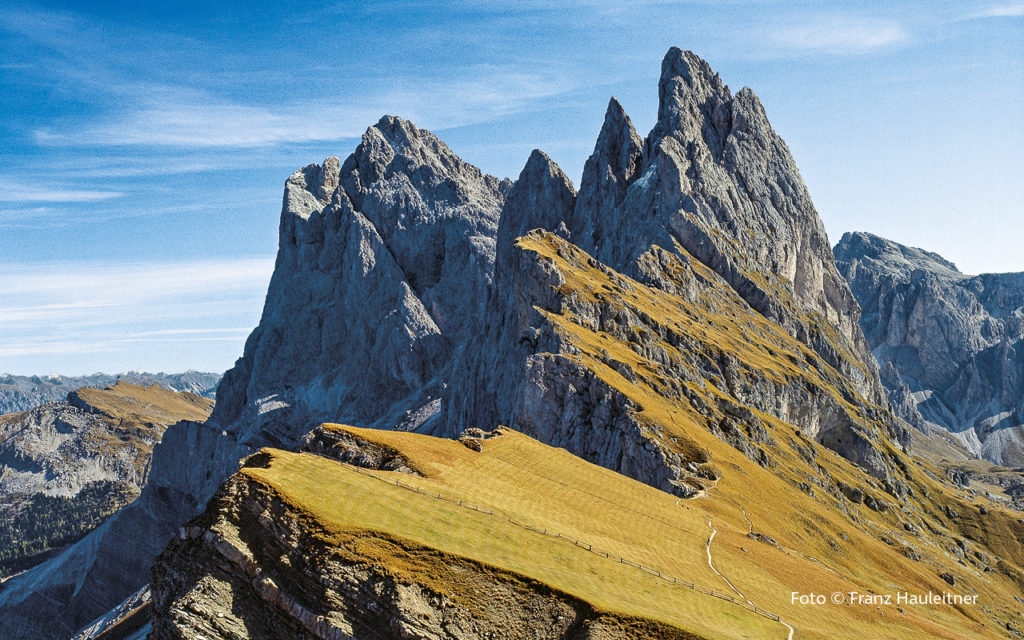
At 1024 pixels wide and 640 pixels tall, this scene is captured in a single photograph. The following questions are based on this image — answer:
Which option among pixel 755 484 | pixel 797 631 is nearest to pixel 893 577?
pixel 755 484

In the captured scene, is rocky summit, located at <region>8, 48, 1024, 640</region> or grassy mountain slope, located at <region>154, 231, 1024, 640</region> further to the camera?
rocky summit, located at <region>8, 48, 1024, 640</region>

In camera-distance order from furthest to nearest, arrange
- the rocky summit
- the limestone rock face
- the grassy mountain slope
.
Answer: the rocky summit, the grassy mountain slope, the limestone rock face

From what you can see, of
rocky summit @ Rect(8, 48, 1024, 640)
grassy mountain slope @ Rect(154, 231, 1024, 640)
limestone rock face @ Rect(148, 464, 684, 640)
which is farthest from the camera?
rocky summit @ Rect(8, 48, 1024, 640)

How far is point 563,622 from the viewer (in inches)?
1640

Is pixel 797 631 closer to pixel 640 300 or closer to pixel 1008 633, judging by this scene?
pixel 1008 633

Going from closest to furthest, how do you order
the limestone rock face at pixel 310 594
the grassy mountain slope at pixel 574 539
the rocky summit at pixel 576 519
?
1. the limestone rock face at pixel 310 594
2. the grassy mountain slope at pixel 574 539
3. the rocky summit at pixel 576 519

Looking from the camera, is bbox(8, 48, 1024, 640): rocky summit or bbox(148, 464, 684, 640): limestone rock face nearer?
bbox(148, 464, 684, 640): limestone rock face

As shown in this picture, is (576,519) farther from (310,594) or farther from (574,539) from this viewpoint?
(310,594)

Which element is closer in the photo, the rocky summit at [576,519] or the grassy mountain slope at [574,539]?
the grassy mountain slope at [574,539]

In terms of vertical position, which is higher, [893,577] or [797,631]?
[797,631]

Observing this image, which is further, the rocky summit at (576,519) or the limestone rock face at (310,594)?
the rocky summit at (576,519)

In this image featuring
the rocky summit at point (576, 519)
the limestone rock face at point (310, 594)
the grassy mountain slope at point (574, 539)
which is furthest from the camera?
the rocky summit at point (576, 519)

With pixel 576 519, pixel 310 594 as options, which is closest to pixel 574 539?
pixel 576 519

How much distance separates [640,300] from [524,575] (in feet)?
412
